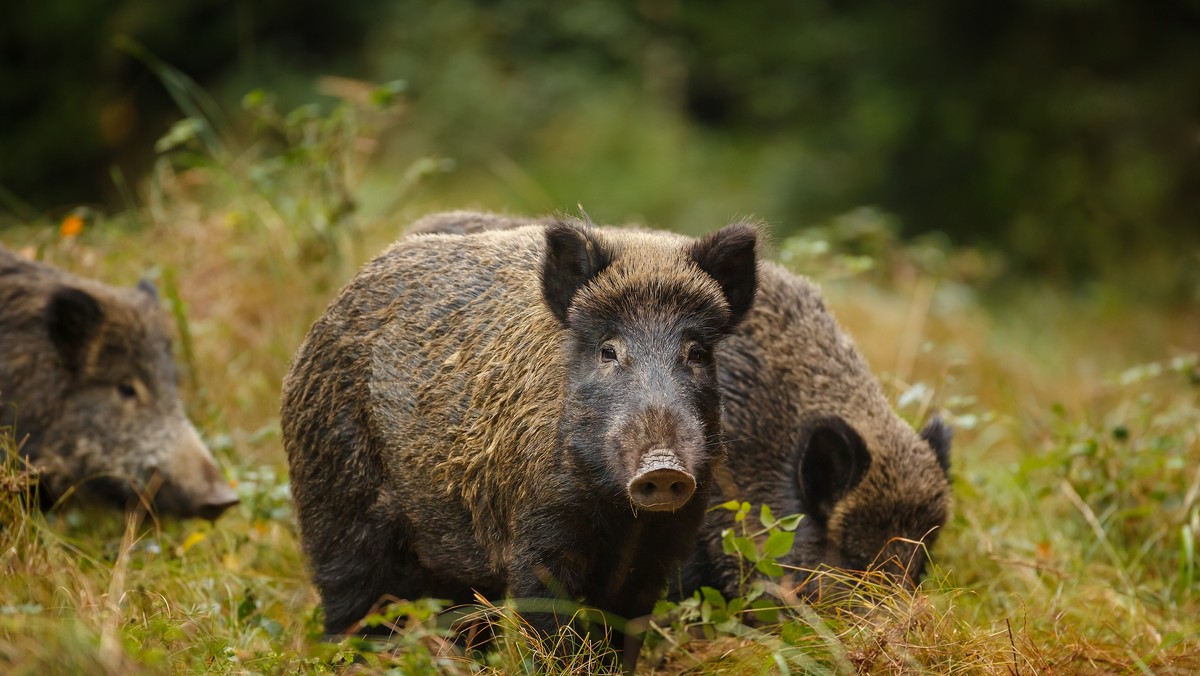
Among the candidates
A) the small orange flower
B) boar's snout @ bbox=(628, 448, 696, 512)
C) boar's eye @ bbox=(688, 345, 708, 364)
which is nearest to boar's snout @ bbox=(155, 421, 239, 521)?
the small orange flower

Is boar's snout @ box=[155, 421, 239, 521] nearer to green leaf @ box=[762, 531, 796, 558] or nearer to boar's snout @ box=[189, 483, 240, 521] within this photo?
boar's snout @ box=[189, 483, 240, 521]

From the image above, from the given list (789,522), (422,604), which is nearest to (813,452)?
(789,522)

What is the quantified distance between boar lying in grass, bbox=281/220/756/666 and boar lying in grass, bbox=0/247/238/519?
1242mm

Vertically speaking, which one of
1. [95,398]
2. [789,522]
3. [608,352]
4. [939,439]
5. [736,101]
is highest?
[736,101]

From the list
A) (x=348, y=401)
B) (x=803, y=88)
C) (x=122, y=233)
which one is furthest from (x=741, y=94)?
(x=348, y=401)

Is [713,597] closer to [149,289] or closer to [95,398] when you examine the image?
[95,398]

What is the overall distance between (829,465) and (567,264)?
4.82 ft

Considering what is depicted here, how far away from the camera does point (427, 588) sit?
4.33 metres

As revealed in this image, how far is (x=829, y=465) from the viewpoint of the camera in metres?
4.65

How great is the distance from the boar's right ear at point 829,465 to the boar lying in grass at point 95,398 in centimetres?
230

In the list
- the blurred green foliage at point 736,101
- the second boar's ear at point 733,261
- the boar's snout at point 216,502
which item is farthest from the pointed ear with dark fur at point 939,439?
the blurred green foliage at point 736,101

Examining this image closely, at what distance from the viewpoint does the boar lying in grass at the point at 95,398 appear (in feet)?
17.3

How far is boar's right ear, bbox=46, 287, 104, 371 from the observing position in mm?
5277

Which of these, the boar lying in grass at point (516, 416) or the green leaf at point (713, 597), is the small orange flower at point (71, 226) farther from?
the green leaf at point (713, 597)
